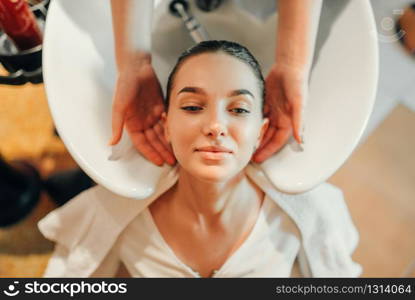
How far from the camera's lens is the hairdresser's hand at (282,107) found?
0.71 m

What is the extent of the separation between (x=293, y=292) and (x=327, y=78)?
41 centimetres

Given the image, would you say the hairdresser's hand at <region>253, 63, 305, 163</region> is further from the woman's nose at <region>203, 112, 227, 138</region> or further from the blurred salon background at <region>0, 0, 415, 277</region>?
the blurred salon background at <region>0, 0, 415, 277</region>

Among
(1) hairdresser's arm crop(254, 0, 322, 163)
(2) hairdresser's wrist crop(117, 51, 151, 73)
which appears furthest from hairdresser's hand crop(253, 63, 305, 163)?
(2) hairdresser's wrist crop(117, 51, 151, 73)

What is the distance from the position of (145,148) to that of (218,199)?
164mm

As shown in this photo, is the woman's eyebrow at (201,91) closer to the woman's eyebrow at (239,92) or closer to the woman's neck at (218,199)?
the woman's eyebrow at (239,92)

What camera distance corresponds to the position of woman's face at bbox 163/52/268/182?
0.60m

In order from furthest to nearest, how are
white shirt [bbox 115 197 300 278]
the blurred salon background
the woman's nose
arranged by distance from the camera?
the blurred salon background
white shirt [bbox 115 197 300 278]
the woman's nose

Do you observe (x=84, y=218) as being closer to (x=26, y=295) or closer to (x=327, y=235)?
(x=26, y=295)

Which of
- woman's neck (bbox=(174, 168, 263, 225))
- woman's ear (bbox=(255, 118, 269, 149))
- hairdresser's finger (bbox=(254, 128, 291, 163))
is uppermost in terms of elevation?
woman's ear (bbox=(255, 118, 269, 149))

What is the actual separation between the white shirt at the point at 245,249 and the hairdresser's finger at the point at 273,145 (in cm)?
14

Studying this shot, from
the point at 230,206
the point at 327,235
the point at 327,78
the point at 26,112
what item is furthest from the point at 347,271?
the point at 26,112

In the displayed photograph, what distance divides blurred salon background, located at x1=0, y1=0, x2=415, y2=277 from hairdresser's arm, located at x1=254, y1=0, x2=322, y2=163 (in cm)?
60

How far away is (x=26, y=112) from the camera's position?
4.33ft

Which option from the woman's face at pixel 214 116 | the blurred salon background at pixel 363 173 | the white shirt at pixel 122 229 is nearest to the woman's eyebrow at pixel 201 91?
the woman's face at pixel 214 116
